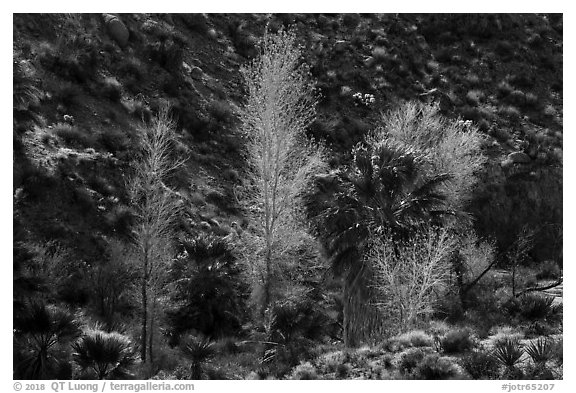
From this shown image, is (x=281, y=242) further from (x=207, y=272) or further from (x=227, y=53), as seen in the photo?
(x=227, y=53)

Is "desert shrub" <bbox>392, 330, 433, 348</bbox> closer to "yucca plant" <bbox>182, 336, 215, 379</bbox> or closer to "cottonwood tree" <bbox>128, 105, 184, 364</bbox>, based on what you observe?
"yucca plant" <bbox>182, 336, 215, 379</bbox>

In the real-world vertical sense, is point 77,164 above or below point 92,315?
above

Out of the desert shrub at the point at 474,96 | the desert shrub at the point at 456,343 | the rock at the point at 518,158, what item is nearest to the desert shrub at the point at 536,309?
the desert shrub at the point at 456,343

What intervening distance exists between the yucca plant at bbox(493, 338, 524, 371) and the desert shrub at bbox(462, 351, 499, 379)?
0.16 metres

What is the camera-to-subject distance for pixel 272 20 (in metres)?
49.9

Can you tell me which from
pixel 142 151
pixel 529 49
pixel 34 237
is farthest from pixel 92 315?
pixel 529 49

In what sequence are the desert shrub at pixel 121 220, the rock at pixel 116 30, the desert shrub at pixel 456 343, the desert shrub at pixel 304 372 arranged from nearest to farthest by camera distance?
1. the desert shrub at pixel 456 343
2. the desert shrub at pixel 304 372
3. the desert shrub at pixel 121 220
4. the rock at pixel 116 30

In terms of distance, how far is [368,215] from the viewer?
21875 millimetres

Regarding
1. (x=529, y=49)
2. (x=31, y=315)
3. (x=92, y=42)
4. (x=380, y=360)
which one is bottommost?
(x=380, y=360)

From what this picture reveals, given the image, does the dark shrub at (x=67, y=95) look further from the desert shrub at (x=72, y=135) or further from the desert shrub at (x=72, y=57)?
the desert shrub at (x=72, y=135)

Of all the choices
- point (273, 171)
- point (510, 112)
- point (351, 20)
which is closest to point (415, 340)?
point (273, 171)

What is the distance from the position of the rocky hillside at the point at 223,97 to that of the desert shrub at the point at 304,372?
11.8 meters

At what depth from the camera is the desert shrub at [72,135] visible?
32.3 metres

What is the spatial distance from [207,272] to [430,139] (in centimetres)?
1484
